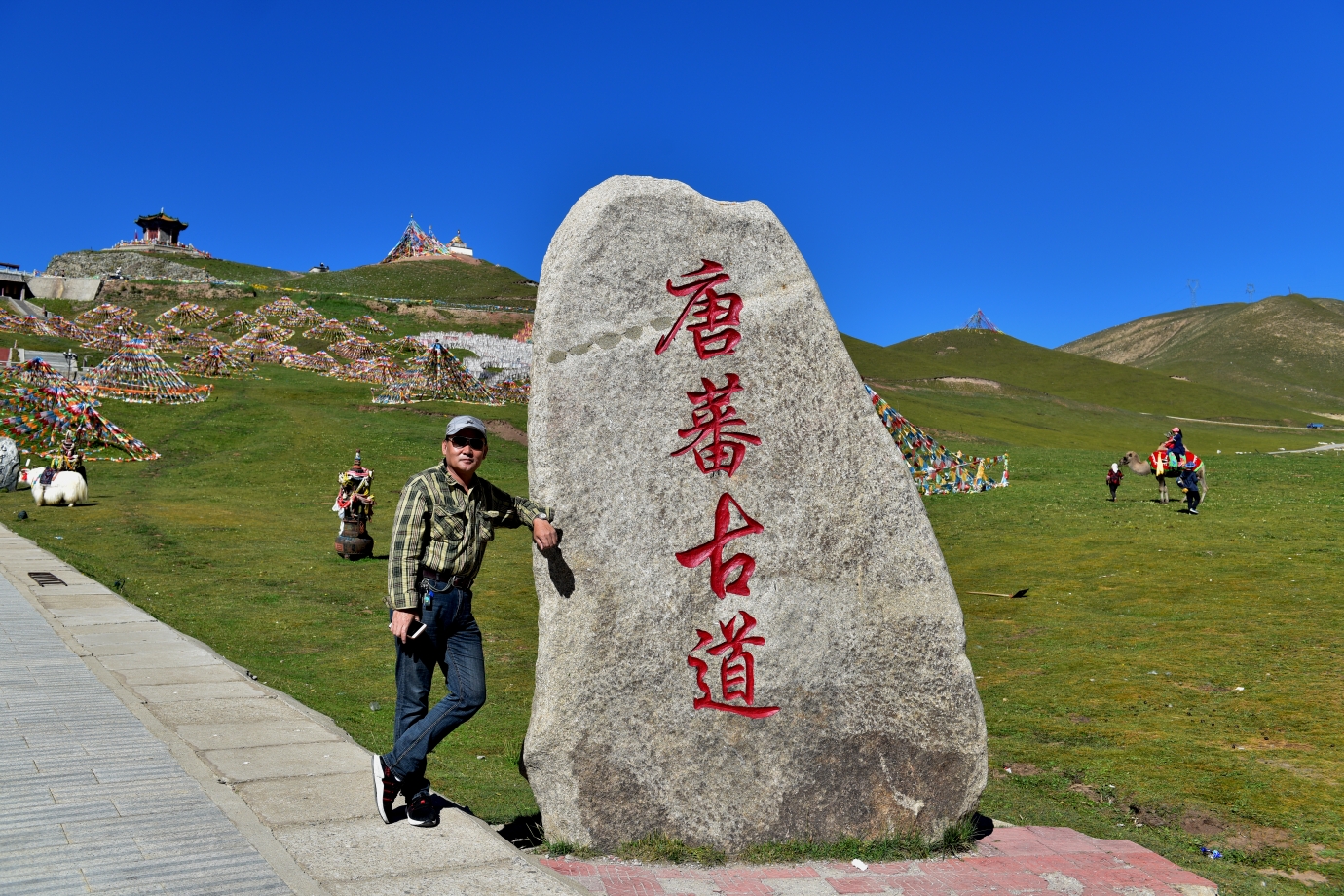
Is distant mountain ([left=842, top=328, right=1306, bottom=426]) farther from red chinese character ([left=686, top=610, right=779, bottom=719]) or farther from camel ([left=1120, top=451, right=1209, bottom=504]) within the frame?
red chinese character ([left=686, top=610, right=779, bottom=719])

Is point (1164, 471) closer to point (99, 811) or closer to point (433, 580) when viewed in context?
point (433, 580)

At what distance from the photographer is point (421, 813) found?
587 centimetres

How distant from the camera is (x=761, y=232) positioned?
694 centimetres

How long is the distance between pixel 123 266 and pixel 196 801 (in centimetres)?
12061

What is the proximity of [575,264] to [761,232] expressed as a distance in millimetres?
1390

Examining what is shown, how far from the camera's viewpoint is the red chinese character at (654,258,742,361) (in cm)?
661

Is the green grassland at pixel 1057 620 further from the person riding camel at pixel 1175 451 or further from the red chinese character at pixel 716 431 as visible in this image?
the red chinese character at pixel 716 431

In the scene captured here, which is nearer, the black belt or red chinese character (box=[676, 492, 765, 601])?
the black belt

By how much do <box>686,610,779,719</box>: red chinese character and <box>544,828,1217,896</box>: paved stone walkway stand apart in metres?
1.00

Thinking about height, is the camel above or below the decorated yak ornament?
above

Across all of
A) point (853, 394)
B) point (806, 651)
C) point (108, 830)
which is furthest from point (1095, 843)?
point (108, 830)

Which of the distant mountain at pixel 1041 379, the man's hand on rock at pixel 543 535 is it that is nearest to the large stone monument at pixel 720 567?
the man's hand on rock at pixel 543 535

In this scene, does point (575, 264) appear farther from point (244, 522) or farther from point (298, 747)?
point (244, 522)

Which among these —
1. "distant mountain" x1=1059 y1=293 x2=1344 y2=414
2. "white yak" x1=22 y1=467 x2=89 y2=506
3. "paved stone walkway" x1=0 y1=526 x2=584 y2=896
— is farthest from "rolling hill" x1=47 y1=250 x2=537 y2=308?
"distant mountain" x1=1059 y1=293 x2=1344 y2=414
